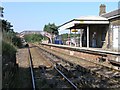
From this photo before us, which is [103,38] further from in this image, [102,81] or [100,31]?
[102,81]

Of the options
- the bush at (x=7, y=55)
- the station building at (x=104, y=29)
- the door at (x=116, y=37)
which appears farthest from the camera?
the station building at (x=104, y=29)

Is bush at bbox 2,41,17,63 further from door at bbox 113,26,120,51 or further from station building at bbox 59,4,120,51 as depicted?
door at bbox 113,26,120,51

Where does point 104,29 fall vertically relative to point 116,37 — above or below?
above

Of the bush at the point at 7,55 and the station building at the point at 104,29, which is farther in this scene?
the station building at the point at 104,29

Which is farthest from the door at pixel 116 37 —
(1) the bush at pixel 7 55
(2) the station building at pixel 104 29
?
(1) the bush at pixel 7 55

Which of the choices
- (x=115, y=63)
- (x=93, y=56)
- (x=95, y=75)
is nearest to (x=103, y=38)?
(x=93, y=56)

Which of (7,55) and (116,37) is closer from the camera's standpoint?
(7,55)

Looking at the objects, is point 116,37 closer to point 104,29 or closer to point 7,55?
point 104,29

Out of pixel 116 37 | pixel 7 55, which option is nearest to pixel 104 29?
pixel 116 37

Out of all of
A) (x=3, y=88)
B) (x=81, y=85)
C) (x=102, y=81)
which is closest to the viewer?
(x=3, y=88)

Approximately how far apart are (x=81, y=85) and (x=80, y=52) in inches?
679

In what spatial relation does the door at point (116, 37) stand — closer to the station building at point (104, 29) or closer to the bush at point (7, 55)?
the station building at point (104, 29)

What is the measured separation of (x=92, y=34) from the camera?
35.4 metres

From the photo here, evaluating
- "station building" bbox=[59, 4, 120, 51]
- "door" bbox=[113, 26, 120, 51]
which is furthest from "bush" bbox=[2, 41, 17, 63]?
"door" bbox=[113, 26, 120, 51]
